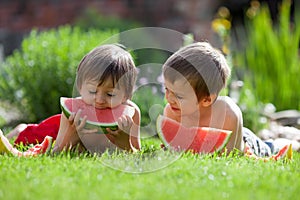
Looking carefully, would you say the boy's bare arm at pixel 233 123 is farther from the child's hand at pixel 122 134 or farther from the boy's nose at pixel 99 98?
the boy's nose at pixel 99 98

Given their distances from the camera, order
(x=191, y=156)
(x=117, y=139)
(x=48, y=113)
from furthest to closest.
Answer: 1. (x=48, y=113)
2. (x=117, y=139)
3. (x=191, y=156)

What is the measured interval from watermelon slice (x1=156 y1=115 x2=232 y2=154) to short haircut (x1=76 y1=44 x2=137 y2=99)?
0.34 m

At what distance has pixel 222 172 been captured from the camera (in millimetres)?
3555

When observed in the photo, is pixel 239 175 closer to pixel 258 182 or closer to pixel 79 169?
pixel 258 182

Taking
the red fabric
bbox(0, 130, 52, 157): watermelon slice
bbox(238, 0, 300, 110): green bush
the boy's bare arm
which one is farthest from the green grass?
bbox(238, 0, 300, 110): green bush

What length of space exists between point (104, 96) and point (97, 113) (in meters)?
0.12

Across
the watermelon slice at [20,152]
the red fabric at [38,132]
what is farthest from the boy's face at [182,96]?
the red fabric at [38,132]

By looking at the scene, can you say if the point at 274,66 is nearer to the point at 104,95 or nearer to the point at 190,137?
the point at 190,137

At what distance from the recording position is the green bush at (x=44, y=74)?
6973 mm

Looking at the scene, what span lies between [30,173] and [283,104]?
456 cm

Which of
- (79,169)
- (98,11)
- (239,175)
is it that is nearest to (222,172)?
(239,175)

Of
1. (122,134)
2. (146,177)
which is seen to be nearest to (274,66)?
(122,134)

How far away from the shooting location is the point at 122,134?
4.13 metres

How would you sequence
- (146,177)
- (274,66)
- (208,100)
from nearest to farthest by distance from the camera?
(146,177) → (208,100) → (274,66)
